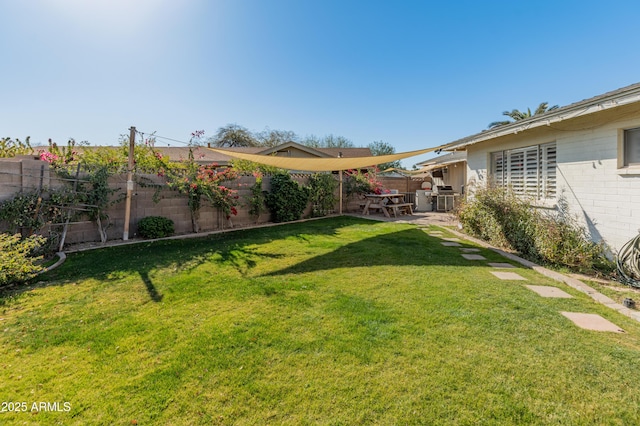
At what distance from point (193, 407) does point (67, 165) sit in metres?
6.07

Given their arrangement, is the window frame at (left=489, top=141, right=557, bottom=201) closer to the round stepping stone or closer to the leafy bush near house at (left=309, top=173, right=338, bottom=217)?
the round stepping stone

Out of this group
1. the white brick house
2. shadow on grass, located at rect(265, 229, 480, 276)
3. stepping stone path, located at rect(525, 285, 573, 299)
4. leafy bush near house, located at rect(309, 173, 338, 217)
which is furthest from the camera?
leafy bush near house, located at rect(309, 173, 338, 217)

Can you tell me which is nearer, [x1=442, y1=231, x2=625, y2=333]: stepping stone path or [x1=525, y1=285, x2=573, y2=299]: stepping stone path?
[x1=442, y1=231, x2=625, y2=333]: stepping stone path

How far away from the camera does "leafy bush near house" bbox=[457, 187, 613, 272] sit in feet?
14.4

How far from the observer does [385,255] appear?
16.7 feet

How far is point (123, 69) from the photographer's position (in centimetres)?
817

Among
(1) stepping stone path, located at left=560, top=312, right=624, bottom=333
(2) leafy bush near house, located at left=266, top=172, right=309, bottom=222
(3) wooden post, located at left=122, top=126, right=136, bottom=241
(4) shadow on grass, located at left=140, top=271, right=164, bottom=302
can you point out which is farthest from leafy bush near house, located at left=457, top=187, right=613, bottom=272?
(3) wooden post, located at left=122, top=126, right=136, bottom=241

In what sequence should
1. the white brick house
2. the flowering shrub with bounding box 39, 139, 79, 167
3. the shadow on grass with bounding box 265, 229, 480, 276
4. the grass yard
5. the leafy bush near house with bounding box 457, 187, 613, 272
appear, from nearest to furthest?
the grass yard
the white brick house
the leafy bush near house with bounding box 457, 187, 613, 272
the shadow on grass with bounding box 265, 229, 480, 276
the flowering shrub with bounding box 39, 139, 79, 167

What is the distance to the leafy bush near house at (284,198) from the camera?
30.0 feet

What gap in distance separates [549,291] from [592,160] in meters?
2.41

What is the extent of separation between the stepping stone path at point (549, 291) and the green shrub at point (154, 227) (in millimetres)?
6884

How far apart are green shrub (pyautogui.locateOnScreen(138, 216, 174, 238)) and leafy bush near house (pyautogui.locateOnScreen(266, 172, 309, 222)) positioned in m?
3.09

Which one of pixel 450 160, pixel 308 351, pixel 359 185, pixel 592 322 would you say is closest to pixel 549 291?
pixel 592 322

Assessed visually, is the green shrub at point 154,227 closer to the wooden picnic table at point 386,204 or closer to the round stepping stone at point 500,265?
the round stepping stone at point 500,265
